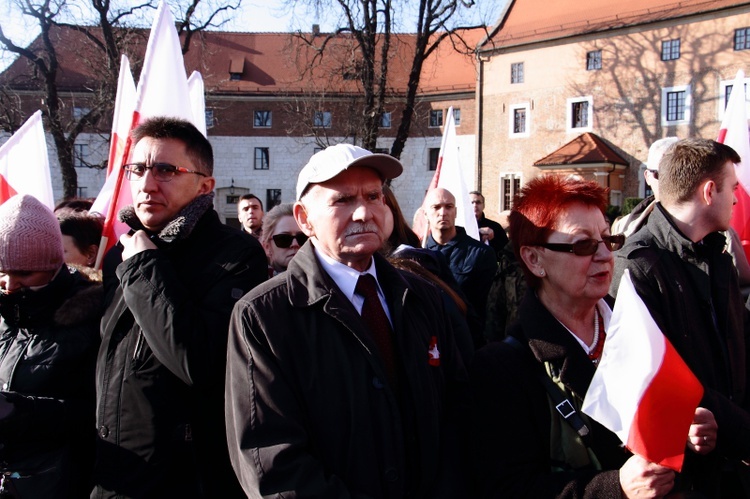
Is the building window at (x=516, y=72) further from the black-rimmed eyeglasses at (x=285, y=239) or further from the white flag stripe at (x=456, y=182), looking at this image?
the black-rimmed eyeglasses at (x=285, y=239)

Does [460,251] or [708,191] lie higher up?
[708,191]

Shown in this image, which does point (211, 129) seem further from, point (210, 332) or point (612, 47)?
point (210, 332)

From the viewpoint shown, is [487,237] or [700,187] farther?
[487,237]

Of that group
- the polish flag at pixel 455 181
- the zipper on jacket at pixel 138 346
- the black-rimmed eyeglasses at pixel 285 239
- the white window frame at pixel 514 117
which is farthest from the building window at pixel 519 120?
the zipper on jacket at pixel 138 346

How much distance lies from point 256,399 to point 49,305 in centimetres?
133

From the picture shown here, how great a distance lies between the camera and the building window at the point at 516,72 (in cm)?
3600

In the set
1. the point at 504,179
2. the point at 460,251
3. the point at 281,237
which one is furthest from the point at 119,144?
the point at 504,179

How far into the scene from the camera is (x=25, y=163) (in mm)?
6121

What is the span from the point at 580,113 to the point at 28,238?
34.9 m

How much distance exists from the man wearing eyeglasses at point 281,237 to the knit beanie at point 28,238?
1.36m

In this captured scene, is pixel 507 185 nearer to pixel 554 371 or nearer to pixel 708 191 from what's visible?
pixel 708 191

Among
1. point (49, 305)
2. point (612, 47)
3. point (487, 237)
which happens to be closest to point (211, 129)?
point (612, 47)

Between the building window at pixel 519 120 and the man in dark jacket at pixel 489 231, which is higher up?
the building window at pixel 519 120

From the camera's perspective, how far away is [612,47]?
33656mm
